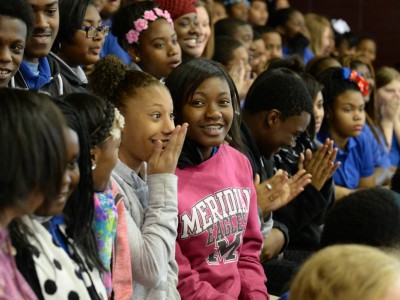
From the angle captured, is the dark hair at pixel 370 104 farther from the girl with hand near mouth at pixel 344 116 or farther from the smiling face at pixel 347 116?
the smiling face at pixel 347 116

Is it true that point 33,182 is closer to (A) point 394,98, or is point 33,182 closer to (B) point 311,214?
(B) point 311,214

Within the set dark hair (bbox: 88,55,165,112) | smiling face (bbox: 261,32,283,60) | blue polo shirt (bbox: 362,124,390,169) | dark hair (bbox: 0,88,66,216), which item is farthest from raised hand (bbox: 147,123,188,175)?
smiling face (bbox: 261,32,283,60)

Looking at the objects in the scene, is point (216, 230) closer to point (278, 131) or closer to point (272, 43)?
point (278, 131)

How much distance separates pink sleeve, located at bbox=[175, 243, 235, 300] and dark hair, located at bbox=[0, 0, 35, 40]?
757 mm

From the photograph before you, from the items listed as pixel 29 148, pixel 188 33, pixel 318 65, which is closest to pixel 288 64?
pixel 188 33

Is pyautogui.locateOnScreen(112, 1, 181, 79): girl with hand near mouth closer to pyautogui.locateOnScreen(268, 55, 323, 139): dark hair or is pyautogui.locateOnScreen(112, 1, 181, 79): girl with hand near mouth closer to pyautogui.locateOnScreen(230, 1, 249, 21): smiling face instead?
pyautogui.locateOnScreen(268, 55, 323, 139): dark hair

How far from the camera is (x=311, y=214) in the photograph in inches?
140

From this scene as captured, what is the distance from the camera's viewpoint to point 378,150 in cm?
492

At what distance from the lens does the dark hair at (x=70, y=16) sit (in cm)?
317

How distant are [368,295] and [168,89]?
4.37 feet

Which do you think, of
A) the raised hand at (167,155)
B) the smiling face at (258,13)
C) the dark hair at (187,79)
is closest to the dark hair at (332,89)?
the dark hair at (187,79)

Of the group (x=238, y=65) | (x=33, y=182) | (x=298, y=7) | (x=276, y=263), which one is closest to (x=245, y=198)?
(x=276, y=263)

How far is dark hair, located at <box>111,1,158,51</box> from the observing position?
3.76 m

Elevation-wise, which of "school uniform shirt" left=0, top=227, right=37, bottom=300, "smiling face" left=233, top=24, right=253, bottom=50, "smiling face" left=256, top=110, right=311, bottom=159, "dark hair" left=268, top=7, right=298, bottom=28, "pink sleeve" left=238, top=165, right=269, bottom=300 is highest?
"school uniform shirt" left=0, top=227, right=37, bottom=300
